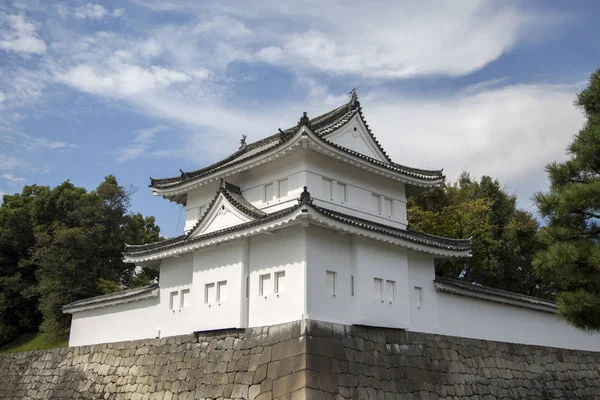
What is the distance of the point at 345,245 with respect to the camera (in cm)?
1225

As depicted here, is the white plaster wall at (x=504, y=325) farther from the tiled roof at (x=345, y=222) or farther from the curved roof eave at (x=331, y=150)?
the curved roof eave at (x=331, y=150)

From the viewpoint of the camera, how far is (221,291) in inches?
502

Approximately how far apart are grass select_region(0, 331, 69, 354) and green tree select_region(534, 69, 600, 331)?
20.1 metres

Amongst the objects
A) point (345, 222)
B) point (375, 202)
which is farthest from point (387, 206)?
point (345, 222)

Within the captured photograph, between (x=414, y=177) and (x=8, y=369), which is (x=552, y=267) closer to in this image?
(x=414, y=177)

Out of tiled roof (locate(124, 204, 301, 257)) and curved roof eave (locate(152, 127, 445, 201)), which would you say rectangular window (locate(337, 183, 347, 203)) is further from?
tiled roof (locate(124, 204, 301, 257))

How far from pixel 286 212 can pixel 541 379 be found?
9.72 m

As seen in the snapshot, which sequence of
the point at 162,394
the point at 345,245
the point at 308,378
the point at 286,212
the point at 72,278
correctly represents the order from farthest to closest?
the point at 72,278 → the point at 162,394 → the point at 345,245 → the point at 286,212 → the point at 308,378

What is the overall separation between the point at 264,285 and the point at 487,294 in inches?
261

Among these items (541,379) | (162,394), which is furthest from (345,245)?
(541,379)

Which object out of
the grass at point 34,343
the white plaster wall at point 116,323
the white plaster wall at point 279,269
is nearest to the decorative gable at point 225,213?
the white plaster wall at point 279,269

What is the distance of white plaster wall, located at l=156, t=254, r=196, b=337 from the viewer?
13906 mm

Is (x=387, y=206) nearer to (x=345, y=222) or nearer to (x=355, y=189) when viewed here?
(x=355, y=189)

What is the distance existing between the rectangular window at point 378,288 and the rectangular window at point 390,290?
17 cm
